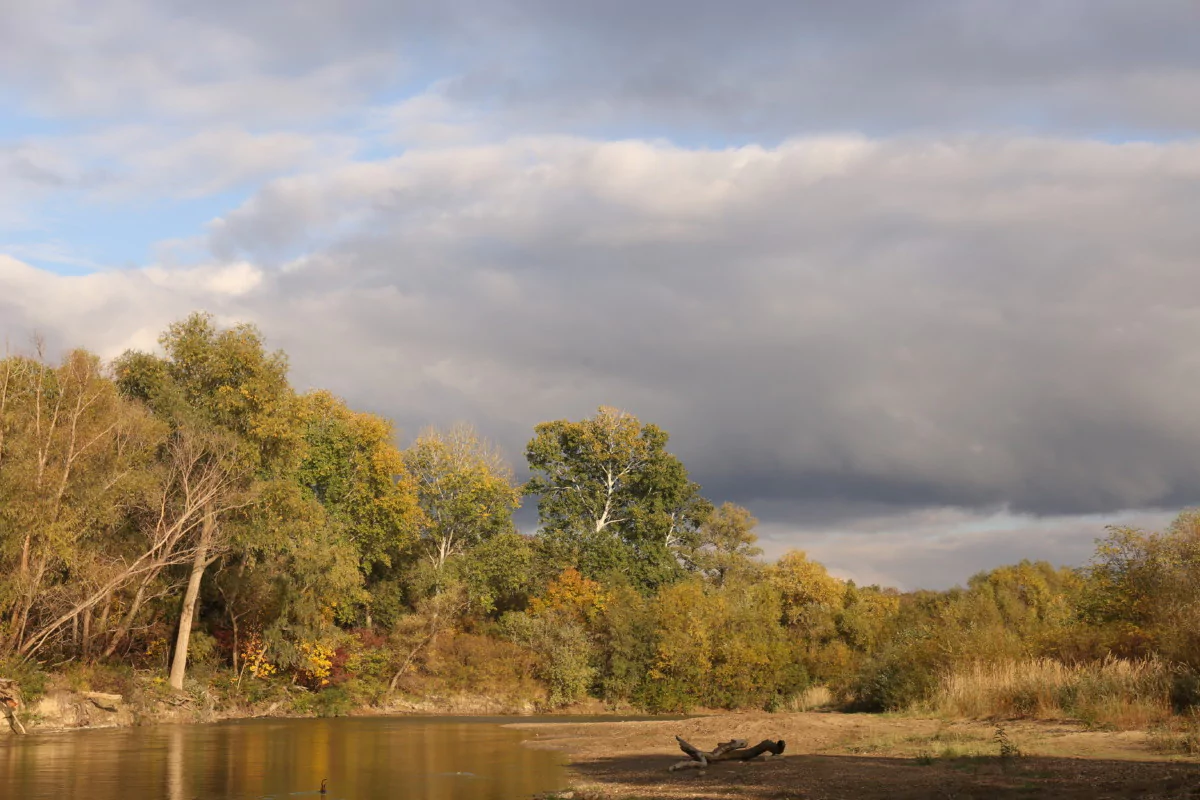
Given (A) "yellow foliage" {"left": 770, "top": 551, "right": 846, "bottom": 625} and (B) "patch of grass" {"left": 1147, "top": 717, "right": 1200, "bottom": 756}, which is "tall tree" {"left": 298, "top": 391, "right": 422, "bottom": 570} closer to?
(A) "yellow foliage" {"left": 770, "top": 551, "right": 846, "bottom": 625}

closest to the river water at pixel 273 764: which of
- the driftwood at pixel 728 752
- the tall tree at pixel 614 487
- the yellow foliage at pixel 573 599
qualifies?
the driftwood at pixel 728 752

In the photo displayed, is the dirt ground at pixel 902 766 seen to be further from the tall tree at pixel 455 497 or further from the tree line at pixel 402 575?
the tall tree at pixel 455 497

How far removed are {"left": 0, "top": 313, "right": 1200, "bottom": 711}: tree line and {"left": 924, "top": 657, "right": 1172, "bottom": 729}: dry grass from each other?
35.0 inches

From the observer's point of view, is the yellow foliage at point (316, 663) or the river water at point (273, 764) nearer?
the river water at point (273, 764)

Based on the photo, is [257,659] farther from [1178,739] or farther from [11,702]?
[1178,739]

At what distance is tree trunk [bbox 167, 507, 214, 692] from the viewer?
172 feet

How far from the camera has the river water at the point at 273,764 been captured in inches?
882

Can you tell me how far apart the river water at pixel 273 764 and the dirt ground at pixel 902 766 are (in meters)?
2.47

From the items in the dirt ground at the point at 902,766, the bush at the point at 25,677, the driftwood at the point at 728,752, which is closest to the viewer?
the dirt ground at the point at 902,766

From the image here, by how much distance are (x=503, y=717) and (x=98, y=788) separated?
4126 cm

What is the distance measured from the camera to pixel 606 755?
32.0 metres

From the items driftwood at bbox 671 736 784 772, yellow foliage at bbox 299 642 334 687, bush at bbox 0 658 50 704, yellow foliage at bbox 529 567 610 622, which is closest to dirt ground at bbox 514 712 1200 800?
driftwood at bbox 671 736 784 772

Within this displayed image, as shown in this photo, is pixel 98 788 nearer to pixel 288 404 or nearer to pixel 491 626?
pixel 288 404

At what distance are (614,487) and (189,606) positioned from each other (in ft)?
139
